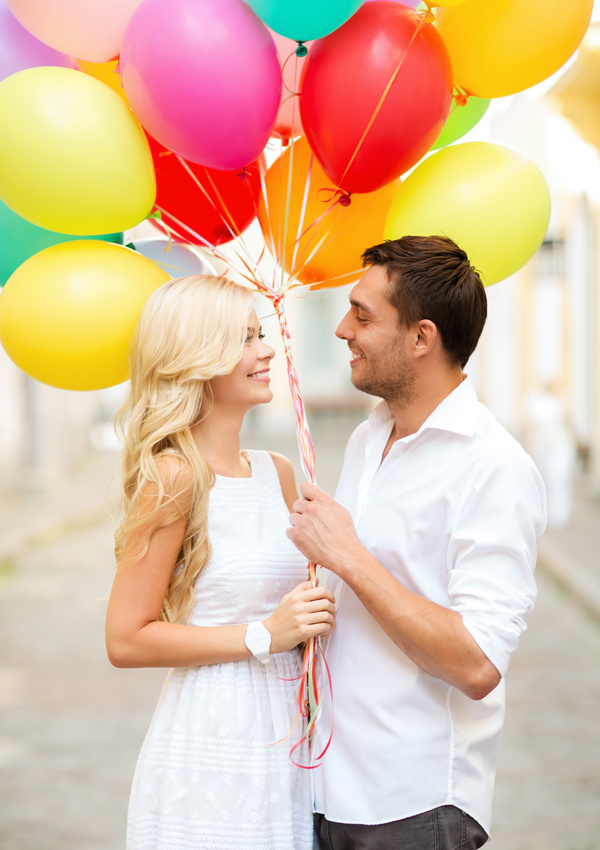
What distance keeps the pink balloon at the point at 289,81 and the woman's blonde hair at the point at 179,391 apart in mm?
533

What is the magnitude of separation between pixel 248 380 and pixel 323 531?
47cm

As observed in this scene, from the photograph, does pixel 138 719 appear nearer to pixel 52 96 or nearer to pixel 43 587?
pixel 43 587

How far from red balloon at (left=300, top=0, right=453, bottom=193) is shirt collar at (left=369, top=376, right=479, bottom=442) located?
22.4 inches

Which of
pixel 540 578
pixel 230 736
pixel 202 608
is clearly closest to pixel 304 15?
pixel 202 608

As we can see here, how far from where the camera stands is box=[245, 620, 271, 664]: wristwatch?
6.63 ft

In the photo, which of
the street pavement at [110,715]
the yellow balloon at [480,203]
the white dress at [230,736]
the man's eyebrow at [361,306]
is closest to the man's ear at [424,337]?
the man's eyebrow at [361,306]

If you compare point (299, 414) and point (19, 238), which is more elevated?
point (19, 238)

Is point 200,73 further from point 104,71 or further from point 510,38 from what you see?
point 510,38

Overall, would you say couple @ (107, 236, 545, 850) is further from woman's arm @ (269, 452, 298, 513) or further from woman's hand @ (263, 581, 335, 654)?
woman's arm @ (269, 452, 298, 513)

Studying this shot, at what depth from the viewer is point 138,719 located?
5.46 metres

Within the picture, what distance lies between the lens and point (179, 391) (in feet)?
6.98

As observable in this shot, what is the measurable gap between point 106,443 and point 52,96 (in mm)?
21611

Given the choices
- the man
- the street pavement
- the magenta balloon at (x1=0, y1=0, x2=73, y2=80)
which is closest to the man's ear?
the man

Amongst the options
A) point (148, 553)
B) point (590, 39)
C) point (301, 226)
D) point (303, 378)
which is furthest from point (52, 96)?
point (303, 378)
